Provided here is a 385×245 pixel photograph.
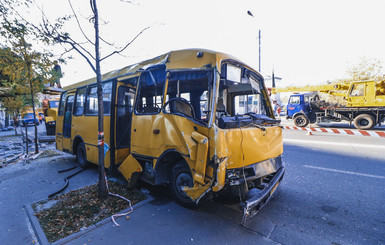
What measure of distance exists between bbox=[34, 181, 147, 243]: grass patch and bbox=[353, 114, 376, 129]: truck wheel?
1549 centimetres

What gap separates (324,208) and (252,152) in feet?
5.51

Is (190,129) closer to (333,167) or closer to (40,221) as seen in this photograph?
(40,221)

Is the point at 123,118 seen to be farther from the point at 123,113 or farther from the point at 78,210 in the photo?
the point at 78,210

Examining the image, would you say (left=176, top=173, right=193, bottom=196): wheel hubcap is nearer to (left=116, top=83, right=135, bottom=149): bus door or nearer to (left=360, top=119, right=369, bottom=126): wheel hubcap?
(left=116, top=83, right=135, bottom=149): bus door

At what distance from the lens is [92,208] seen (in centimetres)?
344

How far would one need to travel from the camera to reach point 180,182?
3.43 m

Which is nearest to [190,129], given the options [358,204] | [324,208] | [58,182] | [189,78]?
[189,78]

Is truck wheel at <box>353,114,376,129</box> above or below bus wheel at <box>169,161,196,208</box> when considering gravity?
above

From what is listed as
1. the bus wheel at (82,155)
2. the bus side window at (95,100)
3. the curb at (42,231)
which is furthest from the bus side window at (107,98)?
the curb at (42,231)

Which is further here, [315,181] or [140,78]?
[315,181]

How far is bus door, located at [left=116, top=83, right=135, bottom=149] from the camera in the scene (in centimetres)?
463

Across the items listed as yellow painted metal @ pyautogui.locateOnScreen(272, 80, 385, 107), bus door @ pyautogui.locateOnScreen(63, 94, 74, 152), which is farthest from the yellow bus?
yellow painted metal @ pyautogui.locateOnScreen(272, 80, 385, 107)

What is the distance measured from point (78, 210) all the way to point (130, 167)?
3.82 ft

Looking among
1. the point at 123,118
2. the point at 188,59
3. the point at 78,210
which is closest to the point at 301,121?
the point at 123,118
